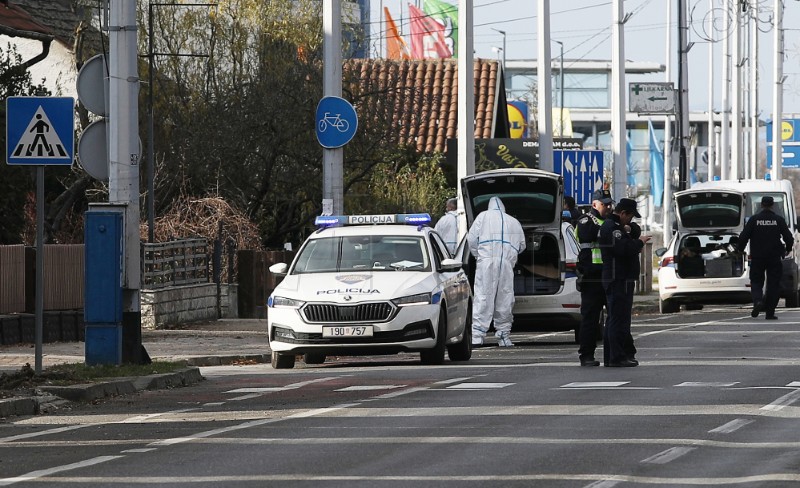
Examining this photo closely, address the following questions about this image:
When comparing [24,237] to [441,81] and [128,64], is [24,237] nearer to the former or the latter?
[128,64]

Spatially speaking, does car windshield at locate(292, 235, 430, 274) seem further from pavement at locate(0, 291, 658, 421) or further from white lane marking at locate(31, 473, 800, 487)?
white lane marking at locate(31, 473, 800, 487)

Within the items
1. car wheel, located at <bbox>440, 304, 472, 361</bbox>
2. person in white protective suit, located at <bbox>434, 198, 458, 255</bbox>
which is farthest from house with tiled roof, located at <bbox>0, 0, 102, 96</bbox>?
car wheel, located at <bbox>440, 304, 472, 361</bbox>

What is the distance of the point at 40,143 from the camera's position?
18.1 meters

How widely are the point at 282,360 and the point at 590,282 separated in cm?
353

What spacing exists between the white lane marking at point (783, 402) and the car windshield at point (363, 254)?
5.89 m

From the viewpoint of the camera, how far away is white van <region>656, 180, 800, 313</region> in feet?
116

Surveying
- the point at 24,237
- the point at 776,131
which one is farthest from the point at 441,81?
the point at 24,237

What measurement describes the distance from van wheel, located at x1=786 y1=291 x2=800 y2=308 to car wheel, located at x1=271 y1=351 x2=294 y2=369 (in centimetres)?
1896

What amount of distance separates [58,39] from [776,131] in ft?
126

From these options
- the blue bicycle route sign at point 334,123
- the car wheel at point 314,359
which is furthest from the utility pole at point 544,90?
the car wheel at point 314,359

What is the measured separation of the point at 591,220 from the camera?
20.2m

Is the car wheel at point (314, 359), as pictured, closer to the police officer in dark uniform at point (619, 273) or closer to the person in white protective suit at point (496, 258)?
the person in white protective suit at point (496, 258)

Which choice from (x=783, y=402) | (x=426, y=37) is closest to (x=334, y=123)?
(x=783, y=402)

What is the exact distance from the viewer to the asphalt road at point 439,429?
35.8ft
